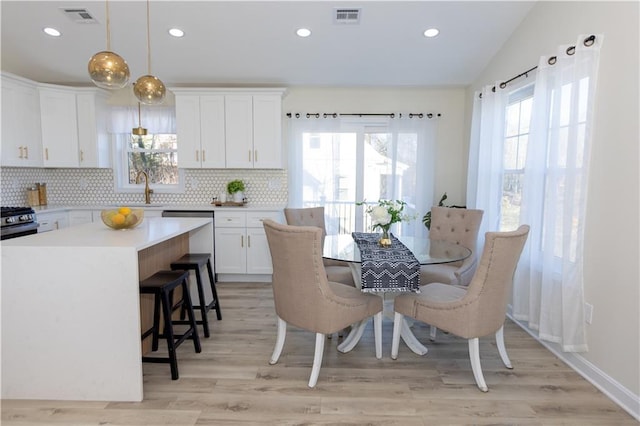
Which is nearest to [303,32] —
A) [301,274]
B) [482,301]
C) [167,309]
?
[301,274]

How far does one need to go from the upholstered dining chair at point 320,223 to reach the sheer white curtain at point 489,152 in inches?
61.2

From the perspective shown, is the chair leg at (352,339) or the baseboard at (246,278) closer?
the chair leg at (352,339)

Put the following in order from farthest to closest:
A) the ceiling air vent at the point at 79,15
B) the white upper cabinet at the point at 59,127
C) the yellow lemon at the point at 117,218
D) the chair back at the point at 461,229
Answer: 1. the white upper cabinet at the point at 59,127
2. the ceiling air vent at the point at 79,15
3. the chair back at the point at 461,229
4. the yellow lemon at the point at 117,218

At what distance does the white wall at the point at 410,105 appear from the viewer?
4.56 m

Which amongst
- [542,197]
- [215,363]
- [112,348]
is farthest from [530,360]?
[112,348]

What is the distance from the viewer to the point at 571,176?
2336 millimetres

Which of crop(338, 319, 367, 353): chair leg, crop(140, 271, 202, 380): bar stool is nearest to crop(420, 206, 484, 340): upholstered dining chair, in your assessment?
crop(338, 319, 367, 353): chair leg

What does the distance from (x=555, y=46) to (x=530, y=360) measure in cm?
237

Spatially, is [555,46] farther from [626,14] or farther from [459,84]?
[459,84]

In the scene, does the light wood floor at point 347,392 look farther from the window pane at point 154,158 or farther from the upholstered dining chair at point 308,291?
the window pane at point 154,158

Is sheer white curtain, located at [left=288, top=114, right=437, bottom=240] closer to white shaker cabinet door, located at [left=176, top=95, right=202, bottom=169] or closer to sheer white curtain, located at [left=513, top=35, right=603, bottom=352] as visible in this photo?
white shaker cabinet door, located at [left=176, top=95, right=202, bottom=169]

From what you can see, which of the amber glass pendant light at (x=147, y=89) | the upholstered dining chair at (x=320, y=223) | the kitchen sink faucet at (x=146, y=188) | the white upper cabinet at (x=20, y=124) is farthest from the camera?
the kitchen sink faucet at (x=146, y=188)

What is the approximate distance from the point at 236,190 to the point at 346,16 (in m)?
2.39

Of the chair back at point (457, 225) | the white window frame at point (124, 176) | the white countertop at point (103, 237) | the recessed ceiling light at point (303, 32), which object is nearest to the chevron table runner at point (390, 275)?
the chair back at point (457, 225)
